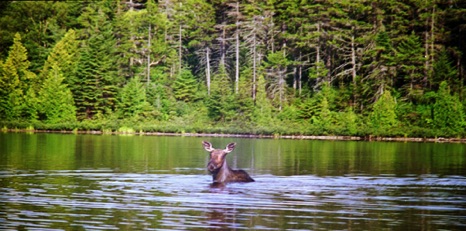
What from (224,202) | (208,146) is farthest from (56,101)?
(224,202)

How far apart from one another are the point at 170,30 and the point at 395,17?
78.6 ft

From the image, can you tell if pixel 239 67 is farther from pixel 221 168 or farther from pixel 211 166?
pixel 211 166

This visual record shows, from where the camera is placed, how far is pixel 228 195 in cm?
2172

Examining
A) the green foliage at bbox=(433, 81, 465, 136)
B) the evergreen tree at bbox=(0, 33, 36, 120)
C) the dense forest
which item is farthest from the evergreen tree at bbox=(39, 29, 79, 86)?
the green foliage at bbox=(433, 81, 465, 136)

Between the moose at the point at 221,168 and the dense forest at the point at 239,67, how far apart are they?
1671 inches

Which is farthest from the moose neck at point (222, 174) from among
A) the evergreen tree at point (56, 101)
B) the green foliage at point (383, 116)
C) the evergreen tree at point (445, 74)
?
the evergreen tree at point (56, 101)

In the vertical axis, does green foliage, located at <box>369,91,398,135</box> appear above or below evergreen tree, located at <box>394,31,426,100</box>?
below

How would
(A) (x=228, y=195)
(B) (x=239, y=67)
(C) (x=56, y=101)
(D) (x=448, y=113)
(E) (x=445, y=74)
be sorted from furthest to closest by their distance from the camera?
(B) (x=239, y=67) < (C) (x=56, y=101) < (E) (x=445, y=74) < (D) (x=448, y=113) < (A) (x=228, y=195)

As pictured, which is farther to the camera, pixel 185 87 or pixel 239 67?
pixel 239 67

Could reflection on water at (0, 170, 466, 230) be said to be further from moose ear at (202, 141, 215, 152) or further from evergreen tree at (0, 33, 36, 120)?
evergreen tree at (0, 33, 36, 120)

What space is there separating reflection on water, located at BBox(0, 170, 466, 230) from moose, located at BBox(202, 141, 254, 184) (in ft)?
1.21

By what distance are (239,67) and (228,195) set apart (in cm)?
6688

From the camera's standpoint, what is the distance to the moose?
79.3ft

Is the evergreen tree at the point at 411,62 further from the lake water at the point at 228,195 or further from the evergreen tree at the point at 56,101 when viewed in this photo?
the lake water at the point at 228,195
